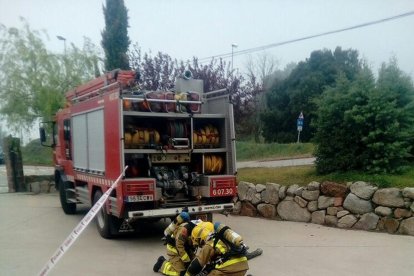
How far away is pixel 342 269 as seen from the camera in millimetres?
6148

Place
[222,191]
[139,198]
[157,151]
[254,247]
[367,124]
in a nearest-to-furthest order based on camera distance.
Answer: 1. [139,198]
2. [254,247]
3. [157,151]
4. [222,191]
5. [367,124]

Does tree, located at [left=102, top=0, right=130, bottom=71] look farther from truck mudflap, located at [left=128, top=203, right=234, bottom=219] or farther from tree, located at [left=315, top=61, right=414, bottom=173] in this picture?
truck mudflap, located at [left=128, top=203, right=234, bottom=219]

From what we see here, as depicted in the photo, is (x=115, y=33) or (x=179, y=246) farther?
(x=115, y=33)

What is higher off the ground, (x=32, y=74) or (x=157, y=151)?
(x=32, y=74)

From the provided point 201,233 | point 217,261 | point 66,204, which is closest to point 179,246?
point 201,233

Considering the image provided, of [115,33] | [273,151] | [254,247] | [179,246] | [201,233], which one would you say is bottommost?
[254,247]

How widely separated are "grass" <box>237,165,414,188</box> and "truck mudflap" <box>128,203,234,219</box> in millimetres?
2378

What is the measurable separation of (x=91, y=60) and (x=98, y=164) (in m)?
12.3

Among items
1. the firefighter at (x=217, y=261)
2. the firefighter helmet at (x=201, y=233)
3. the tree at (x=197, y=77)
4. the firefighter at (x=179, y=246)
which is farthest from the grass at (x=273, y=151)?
the firefighter at (x=217, y=261)

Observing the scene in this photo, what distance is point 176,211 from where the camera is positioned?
761 centimetres

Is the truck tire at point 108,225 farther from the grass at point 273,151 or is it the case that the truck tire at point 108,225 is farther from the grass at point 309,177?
the grass at point 273,151

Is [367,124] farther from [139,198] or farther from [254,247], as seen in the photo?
[139,198]

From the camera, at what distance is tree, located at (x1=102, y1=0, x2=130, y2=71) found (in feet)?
63.2

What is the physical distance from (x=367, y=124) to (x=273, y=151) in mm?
8716
